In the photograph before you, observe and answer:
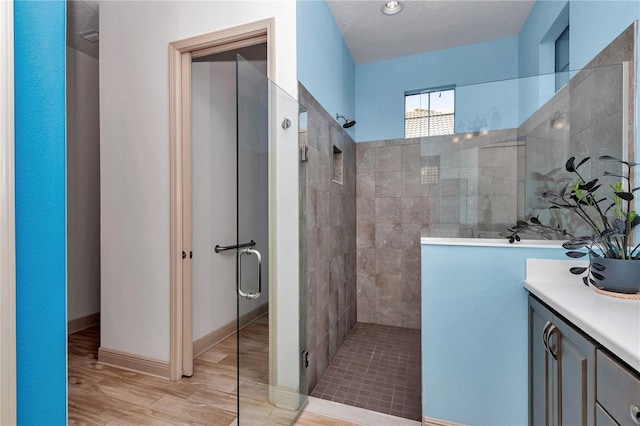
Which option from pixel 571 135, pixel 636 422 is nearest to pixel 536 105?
pixel 571 135

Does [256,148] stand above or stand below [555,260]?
above

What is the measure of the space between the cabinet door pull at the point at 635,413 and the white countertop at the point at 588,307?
0.10 m

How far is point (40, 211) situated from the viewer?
838mm

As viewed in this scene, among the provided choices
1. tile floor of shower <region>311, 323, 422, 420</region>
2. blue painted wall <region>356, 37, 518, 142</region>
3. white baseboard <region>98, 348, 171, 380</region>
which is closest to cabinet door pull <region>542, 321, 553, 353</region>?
tile floor of shower <region>311, 323, 422, 420</region>

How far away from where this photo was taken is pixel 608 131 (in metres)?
1.43

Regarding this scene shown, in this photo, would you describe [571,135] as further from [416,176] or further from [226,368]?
[226,368]

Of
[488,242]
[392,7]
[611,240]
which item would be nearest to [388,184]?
[392,7]

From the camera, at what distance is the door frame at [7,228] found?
73cm

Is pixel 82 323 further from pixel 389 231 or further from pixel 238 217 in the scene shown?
pixel 389 231

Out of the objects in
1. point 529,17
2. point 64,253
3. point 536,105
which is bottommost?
point 64,253

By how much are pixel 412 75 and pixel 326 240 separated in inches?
87.0

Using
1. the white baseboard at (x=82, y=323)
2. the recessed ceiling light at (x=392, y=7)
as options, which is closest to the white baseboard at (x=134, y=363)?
the white baseboard at (x=82, y=323)

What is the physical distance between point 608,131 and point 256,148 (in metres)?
1.68

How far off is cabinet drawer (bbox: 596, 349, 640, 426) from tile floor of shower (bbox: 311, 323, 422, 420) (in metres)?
1.18
